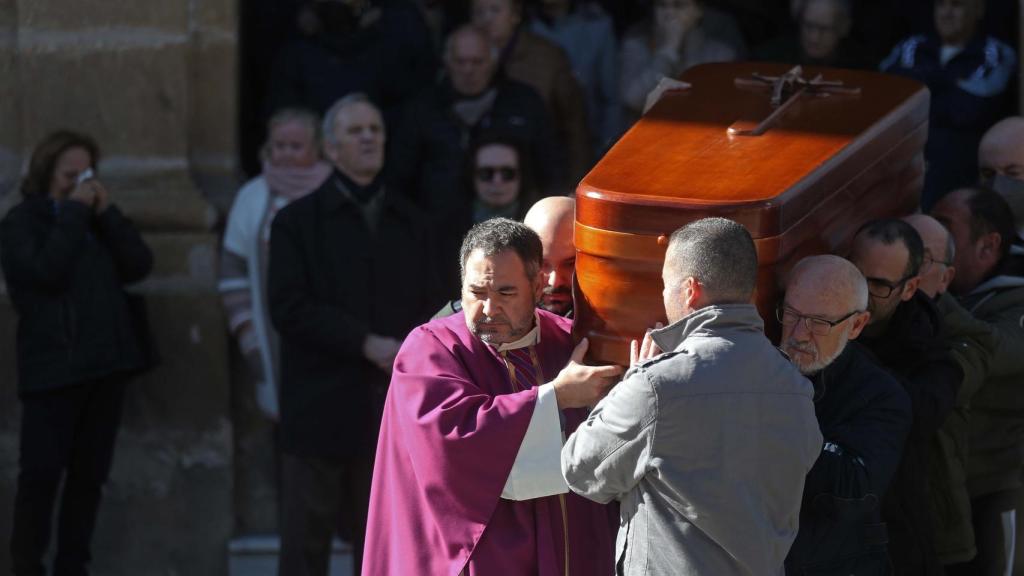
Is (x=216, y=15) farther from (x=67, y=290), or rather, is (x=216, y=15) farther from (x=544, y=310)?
(x=544, y=310)

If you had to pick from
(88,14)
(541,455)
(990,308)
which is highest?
(88,14)

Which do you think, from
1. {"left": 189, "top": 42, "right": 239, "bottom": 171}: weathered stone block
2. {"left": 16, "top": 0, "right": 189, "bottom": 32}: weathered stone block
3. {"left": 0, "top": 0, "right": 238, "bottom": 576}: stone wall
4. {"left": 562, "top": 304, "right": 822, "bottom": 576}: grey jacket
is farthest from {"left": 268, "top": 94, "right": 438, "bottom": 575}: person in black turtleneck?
{"left": 562, "top": 304, "right": 822, "bottom": 576}: grey jacket

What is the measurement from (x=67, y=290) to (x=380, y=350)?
3.58 ft

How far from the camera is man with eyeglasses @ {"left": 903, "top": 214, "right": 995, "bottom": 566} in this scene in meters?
4.55

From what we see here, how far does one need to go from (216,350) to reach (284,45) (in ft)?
4.02

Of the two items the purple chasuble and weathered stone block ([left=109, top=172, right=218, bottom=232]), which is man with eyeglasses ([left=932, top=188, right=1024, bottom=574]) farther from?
weathered stone block ([left=109, top=172, right=218, bottom=232])

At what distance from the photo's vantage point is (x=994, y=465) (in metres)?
4.95

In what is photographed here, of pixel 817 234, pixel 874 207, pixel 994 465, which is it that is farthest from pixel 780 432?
pixel 994 465

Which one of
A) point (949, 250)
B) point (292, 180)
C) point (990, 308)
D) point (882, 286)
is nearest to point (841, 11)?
point (292, 180)

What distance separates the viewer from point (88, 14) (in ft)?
21.7

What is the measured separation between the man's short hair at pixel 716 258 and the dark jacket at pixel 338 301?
239cm

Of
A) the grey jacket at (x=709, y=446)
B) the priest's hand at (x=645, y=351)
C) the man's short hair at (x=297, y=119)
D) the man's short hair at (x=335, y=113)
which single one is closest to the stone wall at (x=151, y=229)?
the man's short hair at (x=297, y=119)

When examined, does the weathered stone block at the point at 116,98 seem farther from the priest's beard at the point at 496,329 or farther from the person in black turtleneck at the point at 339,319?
the priest's beard at the point at 496,329

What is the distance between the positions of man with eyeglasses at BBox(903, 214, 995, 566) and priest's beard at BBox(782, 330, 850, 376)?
661 mm
